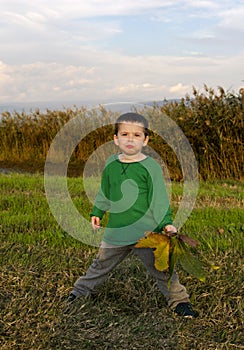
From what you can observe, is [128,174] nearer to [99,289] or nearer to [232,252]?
[99,289]

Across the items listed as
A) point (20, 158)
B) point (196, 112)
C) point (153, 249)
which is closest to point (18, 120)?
point (20, 158)

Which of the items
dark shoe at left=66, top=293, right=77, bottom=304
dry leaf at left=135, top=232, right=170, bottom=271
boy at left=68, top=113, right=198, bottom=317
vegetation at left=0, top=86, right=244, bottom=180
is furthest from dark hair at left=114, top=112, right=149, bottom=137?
vegetation at left=0, top=86, right=244, bottom=180

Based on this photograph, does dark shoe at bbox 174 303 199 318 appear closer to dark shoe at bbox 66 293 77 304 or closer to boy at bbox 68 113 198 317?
boy at bbox 68 113 198 317

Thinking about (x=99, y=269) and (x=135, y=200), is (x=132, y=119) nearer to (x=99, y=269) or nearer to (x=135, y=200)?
(x=135, y=200)

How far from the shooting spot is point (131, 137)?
10.5 feet

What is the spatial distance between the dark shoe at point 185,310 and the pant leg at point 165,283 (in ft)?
0.09

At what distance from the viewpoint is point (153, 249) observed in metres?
3.27

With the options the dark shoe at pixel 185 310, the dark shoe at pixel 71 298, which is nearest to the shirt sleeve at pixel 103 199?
the dark shoe at pixel 71 298

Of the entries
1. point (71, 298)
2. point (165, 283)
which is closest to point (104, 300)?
point (71, 298)

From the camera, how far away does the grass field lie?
301 cm

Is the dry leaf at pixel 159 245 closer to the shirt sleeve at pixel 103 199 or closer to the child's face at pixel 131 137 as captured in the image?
the shirt sleeve at pixel 103 199

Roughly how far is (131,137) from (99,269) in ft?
2.97

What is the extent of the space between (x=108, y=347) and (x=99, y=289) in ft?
2.65

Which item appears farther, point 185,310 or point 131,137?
point 185,310
